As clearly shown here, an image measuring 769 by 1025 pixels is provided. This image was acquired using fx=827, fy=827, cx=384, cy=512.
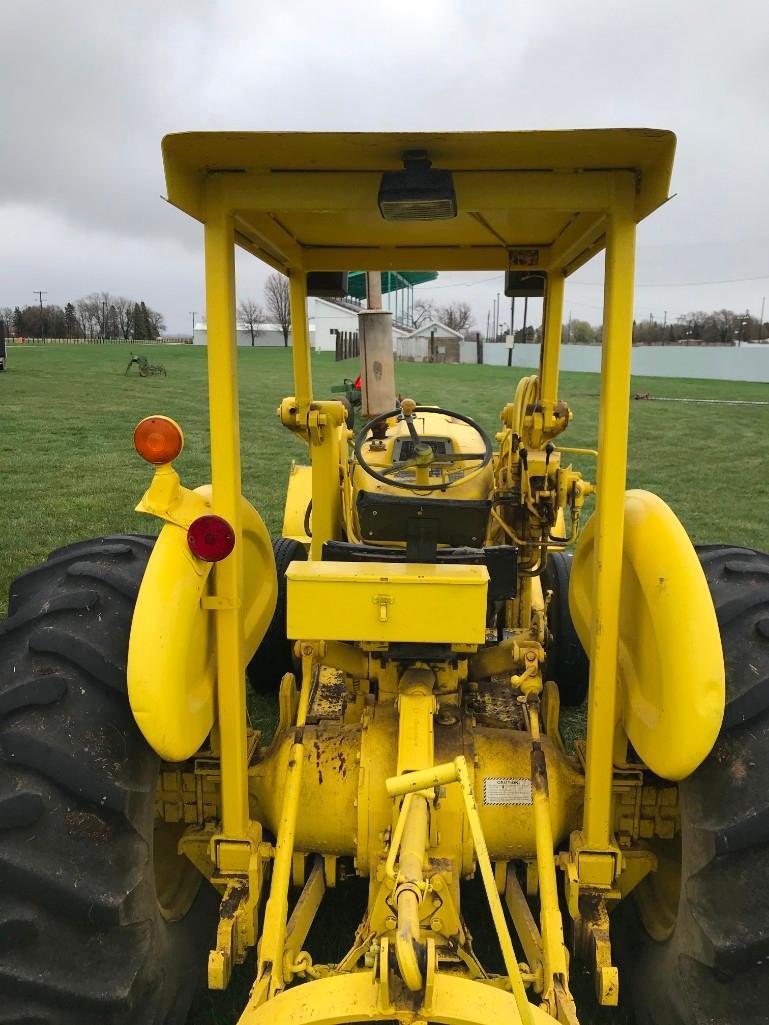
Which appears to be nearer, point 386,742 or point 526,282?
point 386,742

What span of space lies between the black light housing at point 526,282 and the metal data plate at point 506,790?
2.15 m

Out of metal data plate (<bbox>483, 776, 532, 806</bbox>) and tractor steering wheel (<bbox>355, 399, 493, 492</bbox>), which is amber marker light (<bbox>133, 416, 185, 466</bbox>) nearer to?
tractor steering wheel (<bbox>355, 399, 493, 492</bbox>)

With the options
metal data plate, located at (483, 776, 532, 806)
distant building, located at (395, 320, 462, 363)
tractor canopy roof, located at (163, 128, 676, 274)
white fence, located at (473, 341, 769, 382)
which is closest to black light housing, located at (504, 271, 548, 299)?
tractor canopy roof, located at (163, 128, 676, 274)

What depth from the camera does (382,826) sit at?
8.39 ft

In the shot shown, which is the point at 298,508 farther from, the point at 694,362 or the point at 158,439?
the point at 694,362

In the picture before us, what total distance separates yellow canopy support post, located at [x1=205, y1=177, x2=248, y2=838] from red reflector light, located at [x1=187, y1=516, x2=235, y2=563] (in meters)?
0.06

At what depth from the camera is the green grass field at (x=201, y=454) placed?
8.90 meters

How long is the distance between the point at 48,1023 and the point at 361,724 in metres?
1.23

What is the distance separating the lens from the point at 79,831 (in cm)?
202

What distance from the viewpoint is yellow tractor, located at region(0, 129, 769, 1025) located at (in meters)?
1.94

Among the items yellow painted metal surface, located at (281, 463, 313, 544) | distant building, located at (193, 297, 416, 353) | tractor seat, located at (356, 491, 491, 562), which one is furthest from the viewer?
distant building, located at (193, 297, 416, 353)

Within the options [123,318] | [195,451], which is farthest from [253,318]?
[195,451]

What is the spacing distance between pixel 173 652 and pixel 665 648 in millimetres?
1267

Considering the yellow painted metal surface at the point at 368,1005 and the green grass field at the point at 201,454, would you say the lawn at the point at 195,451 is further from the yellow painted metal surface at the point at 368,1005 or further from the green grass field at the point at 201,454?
the yellow painted metal surface at the point at 368,1005
